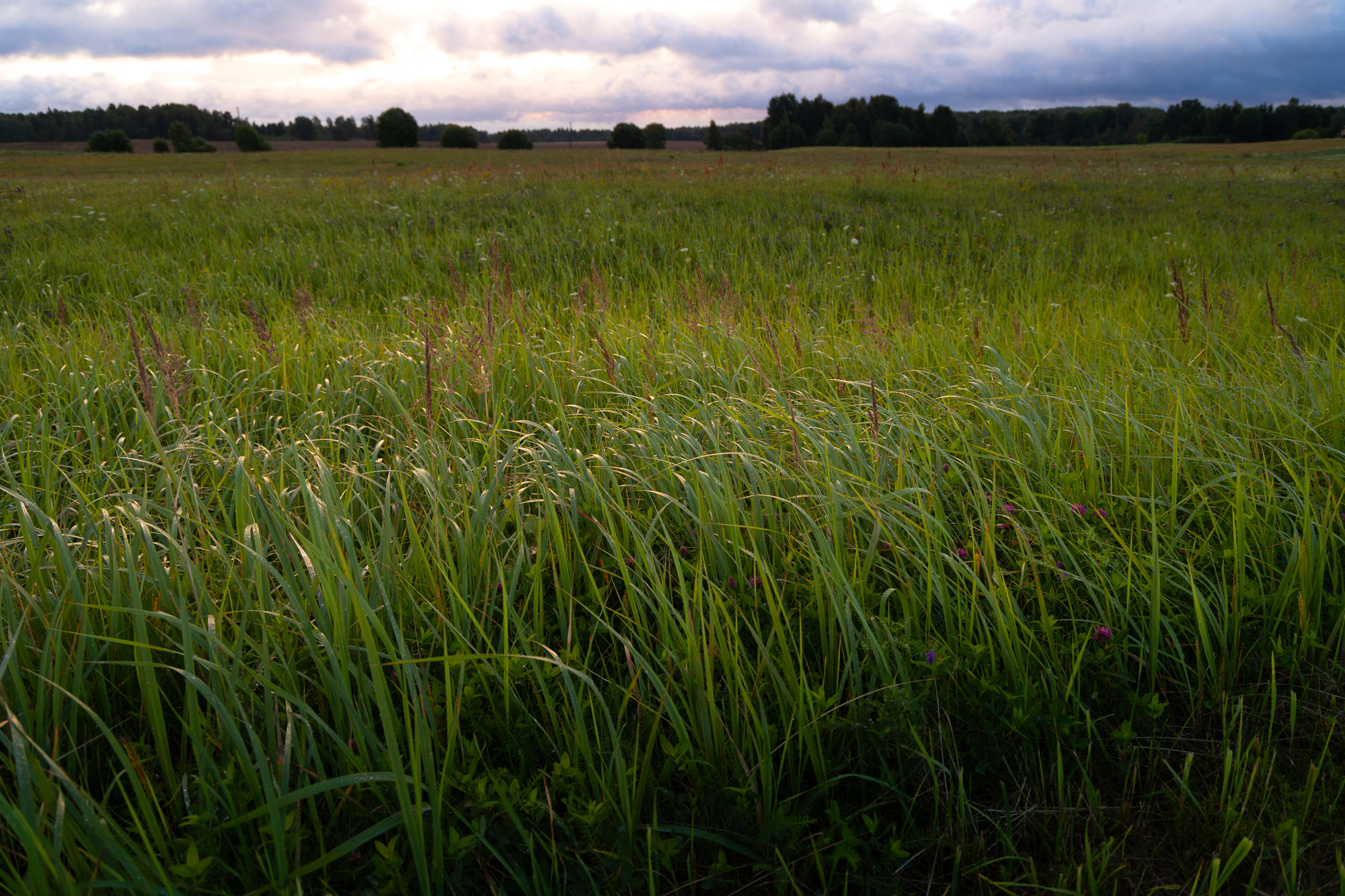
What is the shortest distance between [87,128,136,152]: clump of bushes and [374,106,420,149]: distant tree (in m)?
21.4

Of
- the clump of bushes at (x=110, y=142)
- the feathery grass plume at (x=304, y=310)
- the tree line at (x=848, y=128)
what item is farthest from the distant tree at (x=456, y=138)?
the feathery grass plume at (x=304, y=310)

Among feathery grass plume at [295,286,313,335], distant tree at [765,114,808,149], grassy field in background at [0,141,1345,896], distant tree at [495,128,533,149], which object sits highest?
distant tree at [765,114,808,149]

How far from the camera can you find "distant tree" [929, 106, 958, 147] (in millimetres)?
66812

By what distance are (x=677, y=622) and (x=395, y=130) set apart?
62.1 m

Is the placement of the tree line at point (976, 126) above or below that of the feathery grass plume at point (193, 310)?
above

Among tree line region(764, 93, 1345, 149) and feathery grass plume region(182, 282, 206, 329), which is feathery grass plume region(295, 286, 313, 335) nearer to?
feathery grass plume region(182, 282, 206, 329)

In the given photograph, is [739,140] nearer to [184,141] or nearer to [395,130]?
[395,130]

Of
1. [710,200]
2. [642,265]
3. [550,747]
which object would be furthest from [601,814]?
[710,200]

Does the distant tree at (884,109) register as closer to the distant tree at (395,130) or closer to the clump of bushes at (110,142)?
the distant tree at (395,130)

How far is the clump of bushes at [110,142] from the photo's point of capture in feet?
180

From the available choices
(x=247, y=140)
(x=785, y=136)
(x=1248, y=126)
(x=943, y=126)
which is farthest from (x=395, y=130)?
(x=1248, y=126)

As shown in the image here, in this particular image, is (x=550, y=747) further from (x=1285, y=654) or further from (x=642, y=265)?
(x=642, y=265)

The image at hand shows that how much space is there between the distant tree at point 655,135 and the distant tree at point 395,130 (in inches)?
764

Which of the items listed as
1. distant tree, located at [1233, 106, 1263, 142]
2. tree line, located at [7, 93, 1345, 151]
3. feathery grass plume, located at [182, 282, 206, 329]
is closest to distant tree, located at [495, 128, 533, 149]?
tree line, located at [7, 93, 1345, 151]
